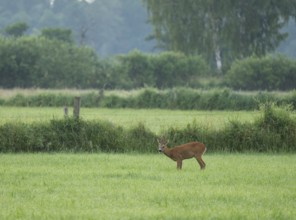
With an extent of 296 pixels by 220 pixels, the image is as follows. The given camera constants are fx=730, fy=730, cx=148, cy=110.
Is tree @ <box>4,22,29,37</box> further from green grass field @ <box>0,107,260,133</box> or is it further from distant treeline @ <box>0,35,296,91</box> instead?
green grass field @ <box>0,107,260,133</box>

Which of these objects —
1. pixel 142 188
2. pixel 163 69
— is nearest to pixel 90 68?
pixel 163 69

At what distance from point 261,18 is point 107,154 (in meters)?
52.0

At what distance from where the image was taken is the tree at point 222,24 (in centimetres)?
7238

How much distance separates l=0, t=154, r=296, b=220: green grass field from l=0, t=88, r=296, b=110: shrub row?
25.6m

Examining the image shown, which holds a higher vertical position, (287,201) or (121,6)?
(121,6)

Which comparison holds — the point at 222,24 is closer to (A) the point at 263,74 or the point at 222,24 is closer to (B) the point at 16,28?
(A) the point at 263,74

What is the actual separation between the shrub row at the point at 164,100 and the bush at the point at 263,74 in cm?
1730

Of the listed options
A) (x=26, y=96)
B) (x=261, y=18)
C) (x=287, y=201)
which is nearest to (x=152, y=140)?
(x=287, y=201)

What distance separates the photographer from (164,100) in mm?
49812

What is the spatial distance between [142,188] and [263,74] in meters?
52.4

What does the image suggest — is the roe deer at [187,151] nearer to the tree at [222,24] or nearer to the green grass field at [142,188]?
the green grass field at [142,188]

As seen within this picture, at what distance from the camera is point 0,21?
14525 cm

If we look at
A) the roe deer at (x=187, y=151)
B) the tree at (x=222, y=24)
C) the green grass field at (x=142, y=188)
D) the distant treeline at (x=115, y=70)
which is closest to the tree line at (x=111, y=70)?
the distant treeline at (x=115, y=70)

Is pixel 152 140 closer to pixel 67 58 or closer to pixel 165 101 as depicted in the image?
pixel 165 101
